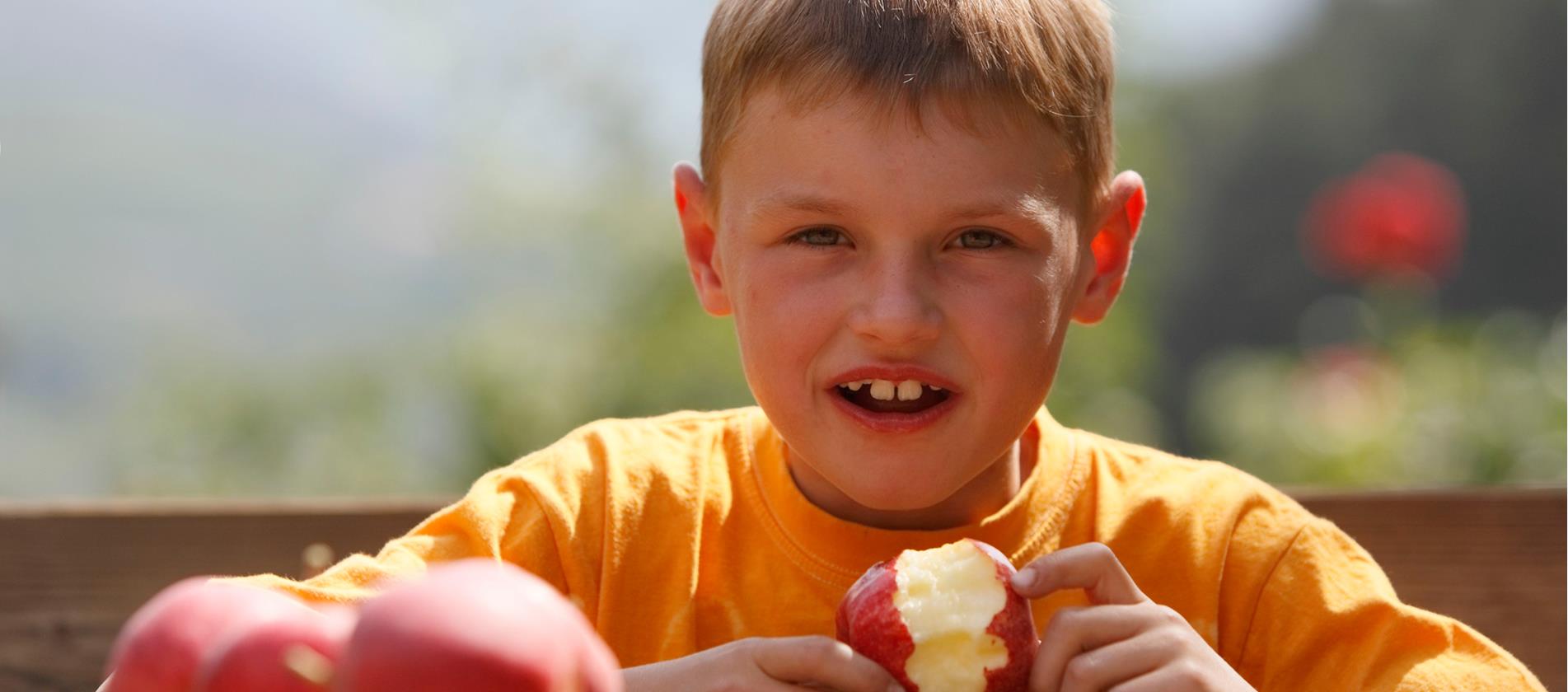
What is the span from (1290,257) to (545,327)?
360 centimetres

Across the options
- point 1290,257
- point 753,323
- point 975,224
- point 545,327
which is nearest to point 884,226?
point 975,224

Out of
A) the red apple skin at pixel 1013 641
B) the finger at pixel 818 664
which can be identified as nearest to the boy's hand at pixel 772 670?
the finger at pixel 818 664

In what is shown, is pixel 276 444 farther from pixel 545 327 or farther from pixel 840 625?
pixel 840 625

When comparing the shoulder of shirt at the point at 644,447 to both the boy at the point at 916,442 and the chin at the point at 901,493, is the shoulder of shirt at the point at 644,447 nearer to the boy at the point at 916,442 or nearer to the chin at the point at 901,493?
the boy at the point at 916,442

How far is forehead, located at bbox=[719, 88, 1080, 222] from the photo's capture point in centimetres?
177

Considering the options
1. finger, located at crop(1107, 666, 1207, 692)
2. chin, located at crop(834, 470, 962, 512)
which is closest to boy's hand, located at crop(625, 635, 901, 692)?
finger, located at crop(1107, 666, 1207, 692)

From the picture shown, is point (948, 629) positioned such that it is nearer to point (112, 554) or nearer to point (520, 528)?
point (520, 528)

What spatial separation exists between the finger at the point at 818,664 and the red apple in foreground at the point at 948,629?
0.39 feet

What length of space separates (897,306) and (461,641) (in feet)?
3.05

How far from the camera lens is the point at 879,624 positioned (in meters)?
1.60

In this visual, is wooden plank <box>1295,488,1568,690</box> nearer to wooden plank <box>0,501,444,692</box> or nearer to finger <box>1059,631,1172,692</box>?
finger <box>1059,631,1172,692</box>

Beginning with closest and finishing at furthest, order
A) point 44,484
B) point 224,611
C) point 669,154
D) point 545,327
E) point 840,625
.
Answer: point 224,611, point 840,625, point 44,484, point 545,327, point 669,154

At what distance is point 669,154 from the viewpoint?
566cm

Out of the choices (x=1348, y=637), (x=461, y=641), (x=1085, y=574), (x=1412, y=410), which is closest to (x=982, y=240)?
(x=1085, y=574)
